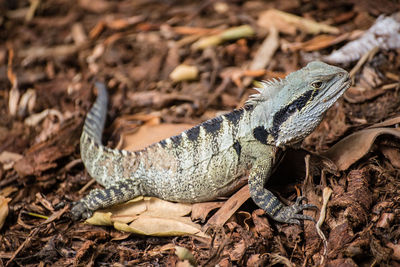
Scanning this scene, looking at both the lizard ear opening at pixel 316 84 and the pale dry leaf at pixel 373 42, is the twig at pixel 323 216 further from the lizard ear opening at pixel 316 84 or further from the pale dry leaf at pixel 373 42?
the pale dry leaf at pixel 373 42

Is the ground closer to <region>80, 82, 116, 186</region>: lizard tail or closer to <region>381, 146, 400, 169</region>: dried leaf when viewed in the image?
<region>381, 146, 400, 169</region>: dried leaf

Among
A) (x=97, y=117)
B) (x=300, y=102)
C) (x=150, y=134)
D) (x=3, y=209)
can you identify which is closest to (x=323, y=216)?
(x=300, y=102)

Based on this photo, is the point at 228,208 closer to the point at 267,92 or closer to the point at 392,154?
the point at 267,92

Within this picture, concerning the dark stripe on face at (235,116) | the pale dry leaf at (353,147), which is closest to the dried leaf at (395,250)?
the pale dry leaf at (353,147)

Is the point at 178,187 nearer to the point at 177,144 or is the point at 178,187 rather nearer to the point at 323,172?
the point at 177,144

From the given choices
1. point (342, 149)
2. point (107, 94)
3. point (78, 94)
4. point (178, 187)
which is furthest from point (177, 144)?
point (78, 94)

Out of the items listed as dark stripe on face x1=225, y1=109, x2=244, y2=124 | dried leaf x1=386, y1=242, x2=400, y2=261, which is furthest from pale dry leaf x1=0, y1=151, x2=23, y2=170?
dried leaf x1=386, y1=242, x2=400, y2=261

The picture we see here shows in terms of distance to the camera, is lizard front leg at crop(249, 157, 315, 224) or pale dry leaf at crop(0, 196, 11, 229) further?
pale dry leaf at crop(0, 196, 11, 229)
